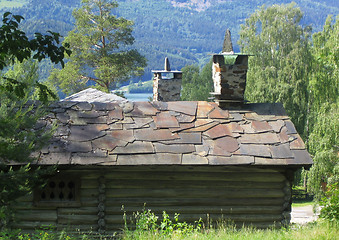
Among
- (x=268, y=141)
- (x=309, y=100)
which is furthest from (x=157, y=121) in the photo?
(x=309, y=100)

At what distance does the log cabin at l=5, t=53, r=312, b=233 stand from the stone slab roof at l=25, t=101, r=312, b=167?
0.02 metres

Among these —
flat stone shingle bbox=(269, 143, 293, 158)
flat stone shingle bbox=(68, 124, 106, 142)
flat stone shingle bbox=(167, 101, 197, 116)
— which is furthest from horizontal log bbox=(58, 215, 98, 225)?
flat stone shingle bbox=(269, 143, 293, 158)

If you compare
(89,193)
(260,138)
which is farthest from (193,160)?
(89,193)

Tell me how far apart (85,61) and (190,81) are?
25.7m

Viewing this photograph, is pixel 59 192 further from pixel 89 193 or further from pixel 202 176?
pixel 202 176

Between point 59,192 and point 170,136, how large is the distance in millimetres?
2542

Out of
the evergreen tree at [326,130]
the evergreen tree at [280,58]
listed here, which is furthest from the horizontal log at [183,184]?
the evergreen tree at [280,58]

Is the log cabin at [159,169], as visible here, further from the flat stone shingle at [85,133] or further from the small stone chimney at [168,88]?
the small stone chimney at [168,88]

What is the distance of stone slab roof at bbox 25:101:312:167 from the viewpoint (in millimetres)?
9641

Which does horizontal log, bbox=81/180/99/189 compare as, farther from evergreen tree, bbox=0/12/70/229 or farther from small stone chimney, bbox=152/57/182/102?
small stone chimney, bbox=152/57/182/102

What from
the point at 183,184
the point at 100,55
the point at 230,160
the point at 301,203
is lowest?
the point at 301,203

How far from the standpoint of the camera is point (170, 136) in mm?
10281

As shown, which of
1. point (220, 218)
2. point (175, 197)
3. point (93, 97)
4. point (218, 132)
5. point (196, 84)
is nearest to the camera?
point (175, 197)

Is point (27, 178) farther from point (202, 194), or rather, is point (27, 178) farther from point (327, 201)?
point (327, 201)
